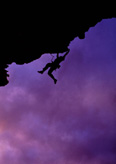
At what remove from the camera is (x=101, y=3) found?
23.4ft

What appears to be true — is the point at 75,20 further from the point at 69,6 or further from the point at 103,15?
the point at 103,15

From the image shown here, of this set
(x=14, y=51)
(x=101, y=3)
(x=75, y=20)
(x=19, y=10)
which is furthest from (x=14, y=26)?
(x=101, y=3)

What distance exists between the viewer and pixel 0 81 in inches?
429

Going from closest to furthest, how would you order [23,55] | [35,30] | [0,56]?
A: [35,30]
[0,56]
[23,55]

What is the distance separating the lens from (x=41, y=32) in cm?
822

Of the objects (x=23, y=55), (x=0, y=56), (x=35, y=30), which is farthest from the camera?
(x=23, y=55)

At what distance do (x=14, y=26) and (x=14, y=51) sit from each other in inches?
85.5

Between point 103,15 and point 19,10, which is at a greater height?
point 103,15

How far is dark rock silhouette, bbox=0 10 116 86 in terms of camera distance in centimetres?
742

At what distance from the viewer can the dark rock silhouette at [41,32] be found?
7.42 m

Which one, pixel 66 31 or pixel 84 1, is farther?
pixel 66 31

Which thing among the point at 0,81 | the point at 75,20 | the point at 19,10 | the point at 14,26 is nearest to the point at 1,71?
the point at 0,81

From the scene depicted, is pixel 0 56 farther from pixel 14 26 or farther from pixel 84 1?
pixel 84 1

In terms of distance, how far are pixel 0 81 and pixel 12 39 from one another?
370 centimetres
